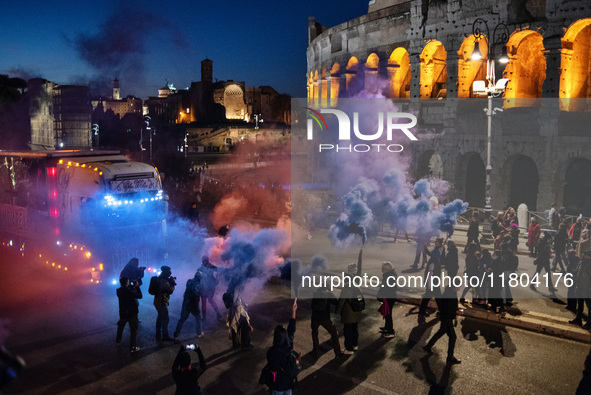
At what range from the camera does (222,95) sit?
294 ft

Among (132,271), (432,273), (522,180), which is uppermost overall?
(522,180)

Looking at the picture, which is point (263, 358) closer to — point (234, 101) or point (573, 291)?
point (573, 291)

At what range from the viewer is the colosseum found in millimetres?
20469

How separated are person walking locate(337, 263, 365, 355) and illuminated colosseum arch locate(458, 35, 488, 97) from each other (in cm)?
1705

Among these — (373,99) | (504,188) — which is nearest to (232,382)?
(504,188)

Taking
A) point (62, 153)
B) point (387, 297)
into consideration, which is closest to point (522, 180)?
point (387, 297)

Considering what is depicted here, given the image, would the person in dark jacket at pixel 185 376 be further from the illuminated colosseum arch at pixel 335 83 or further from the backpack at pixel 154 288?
the illuminated colosseum arch at pixel 335 83

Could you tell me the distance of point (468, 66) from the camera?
78.5 ft

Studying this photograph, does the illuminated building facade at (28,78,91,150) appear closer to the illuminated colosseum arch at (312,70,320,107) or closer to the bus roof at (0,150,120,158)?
the illuminated colosseum arch at (312,70,320,107)

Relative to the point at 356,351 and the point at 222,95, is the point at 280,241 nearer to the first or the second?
the point at 356,351

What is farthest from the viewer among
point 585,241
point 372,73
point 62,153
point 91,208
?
point 372,73

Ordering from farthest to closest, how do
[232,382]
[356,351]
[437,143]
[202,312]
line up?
[437,143]
[202,312]
[356,351]
[232,382]

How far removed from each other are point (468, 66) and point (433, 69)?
248 centimetres

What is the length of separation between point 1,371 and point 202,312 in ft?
28.6
